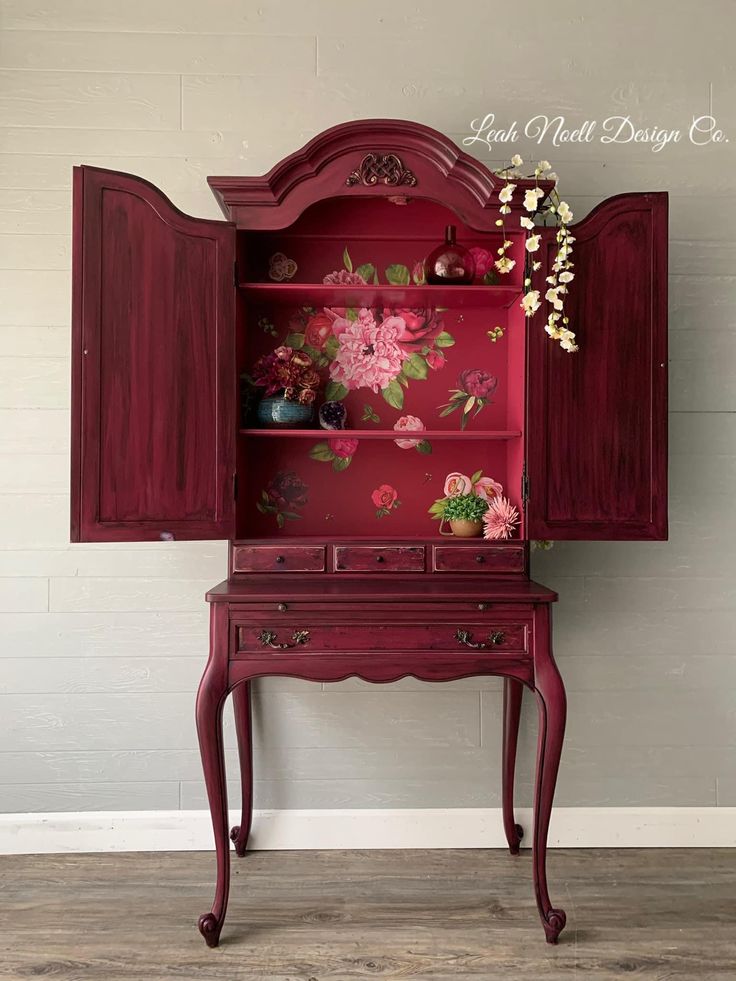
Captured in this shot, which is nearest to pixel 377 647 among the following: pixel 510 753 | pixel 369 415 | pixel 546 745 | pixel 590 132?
pixel 546 745

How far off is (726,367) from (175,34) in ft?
7.10

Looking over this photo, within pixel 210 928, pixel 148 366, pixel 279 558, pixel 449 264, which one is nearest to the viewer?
pixel 210 928

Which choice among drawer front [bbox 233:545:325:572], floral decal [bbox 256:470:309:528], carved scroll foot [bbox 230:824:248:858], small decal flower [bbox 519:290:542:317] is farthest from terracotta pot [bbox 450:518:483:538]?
carved scroll foot [bbox 230:824:248:858]

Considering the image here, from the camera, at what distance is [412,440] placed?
2.38m

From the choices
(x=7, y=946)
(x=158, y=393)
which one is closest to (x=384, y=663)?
(x=158, y=393)

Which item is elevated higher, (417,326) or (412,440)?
(417,326)

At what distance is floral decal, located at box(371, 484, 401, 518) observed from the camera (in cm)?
239

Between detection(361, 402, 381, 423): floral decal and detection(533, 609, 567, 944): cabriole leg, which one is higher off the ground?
detection(361, 402, 381, 423): floral decal

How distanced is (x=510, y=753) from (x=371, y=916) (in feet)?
2.12

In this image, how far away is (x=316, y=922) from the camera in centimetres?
195

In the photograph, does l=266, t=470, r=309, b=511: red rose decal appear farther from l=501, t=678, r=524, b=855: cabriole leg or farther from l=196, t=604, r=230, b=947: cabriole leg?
l=501, t=678, r=524, b=855: cabriole leg

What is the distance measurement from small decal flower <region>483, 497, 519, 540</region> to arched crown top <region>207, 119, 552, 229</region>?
84cm

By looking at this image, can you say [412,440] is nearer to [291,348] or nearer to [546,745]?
[291,348]

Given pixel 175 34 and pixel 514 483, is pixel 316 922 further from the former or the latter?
pixel 175 34
